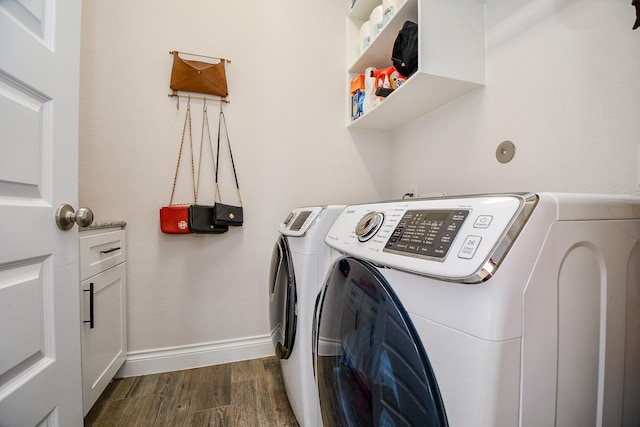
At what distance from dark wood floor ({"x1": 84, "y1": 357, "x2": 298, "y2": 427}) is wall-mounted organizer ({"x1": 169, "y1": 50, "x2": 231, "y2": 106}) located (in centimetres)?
162

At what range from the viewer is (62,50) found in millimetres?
724

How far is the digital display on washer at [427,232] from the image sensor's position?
1.48 ft

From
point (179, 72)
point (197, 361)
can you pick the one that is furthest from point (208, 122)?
point (197, 361)

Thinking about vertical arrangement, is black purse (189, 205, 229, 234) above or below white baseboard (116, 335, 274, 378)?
above

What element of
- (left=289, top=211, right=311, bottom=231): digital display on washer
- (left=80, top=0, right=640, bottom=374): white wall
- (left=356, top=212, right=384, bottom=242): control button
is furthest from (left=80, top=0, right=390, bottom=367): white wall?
(left=356, top=212, right=384, bottom=242): control button

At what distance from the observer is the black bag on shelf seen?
3.89 feet

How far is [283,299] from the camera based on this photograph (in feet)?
3.71

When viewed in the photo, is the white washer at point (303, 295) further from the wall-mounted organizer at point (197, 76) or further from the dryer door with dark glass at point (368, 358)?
the wall-mounted organizer at point (197, 76)

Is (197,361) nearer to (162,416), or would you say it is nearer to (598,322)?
(162,416)

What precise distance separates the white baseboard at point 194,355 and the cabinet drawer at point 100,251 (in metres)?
0.59

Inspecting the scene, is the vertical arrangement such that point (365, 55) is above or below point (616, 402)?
above

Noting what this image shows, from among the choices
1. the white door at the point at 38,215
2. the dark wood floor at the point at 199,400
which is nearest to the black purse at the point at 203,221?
the white door at the point at 38,215

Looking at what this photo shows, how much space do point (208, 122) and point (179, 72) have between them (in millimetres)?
296

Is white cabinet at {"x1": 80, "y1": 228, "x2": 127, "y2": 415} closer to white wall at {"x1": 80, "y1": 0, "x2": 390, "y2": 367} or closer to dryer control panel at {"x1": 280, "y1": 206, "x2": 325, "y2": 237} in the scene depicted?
white wall at {"x1": 80, "y1": 0, "x2": 390, "y2": 367}
